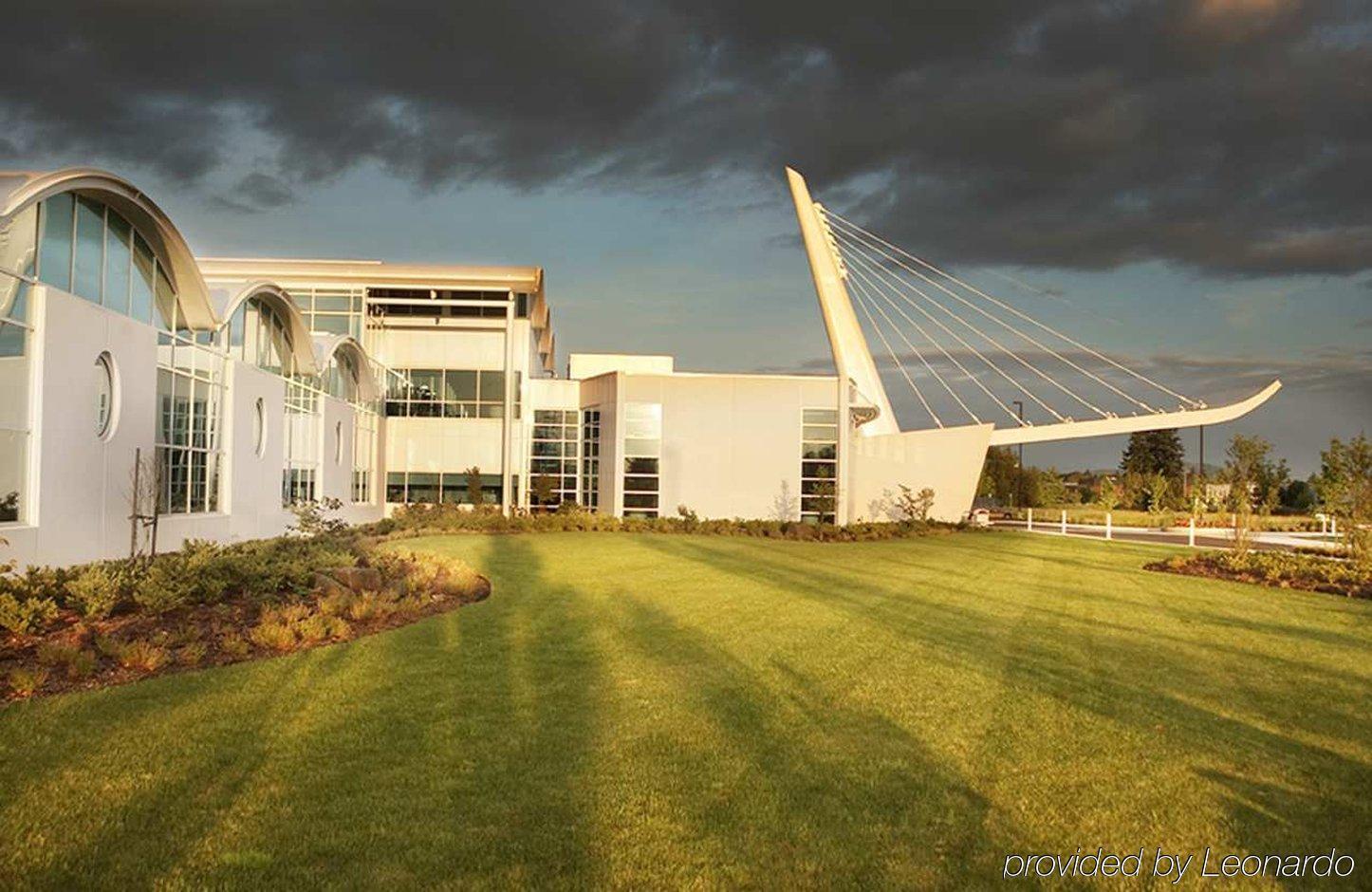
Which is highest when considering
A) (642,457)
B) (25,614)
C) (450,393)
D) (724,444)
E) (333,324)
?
(333,324)

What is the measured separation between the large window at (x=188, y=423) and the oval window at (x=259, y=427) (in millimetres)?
1851

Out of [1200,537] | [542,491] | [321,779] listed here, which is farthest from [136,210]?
[1200,537]

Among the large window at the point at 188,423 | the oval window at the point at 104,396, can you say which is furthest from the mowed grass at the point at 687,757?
the large window at the point at 188,423

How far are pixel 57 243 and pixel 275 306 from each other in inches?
451

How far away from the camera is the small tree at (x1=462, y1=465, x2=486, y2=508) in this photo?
41531 mm

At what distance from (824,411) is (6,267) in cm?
2941

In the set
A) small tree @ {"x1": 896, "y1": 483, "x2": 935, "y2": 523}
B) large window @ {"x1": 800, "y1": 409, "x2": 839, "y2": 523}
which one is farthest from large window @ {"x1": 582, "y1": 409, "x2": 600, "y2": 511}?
small tree @ {"x1": 896, "y1": 483, "x2": 935, "y2": 523}

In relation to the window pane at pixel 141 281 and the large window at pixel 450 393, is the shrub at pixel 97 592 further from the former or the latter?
the large window at pixel 450 393

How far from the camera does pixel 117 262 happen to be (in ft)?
64.2

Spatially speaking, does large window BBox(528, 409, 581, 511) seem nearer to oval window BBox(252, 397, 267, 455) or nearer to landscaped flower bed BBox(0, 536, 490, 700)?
oval window BBox(252, 397, 267, 455)

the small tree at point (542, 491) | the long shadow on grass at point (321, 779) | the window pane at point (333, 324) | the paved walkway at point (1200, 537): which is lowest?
the paved walkway at point (1200, 537)

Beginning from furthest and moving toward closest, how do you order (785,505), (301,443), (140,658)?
1. (785,505)
2. (301,443)
3. (140,658)

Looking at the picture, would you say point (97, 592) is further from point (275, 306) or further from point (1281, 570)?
point (1281, 570)

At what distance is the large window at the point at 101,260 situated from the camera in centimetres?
1723
